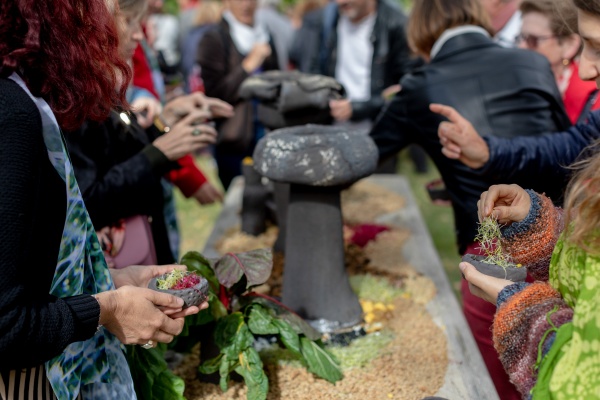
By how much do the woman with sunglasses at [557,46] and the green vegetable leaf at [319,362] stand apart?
1710mm

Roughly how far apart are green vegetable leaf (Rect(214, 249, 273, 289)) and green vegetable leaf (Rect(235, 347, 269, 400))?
250 millimetres

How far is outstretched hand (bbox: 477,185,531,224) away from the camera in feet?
5.93

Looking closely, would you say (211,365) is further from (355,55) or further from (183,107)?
(355,55)

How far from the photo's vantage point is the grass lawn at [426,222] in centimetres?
567

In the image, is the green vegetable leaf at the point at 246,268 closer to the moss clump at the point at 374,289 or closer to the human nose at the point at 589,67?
the moss clump at the point at 374,289

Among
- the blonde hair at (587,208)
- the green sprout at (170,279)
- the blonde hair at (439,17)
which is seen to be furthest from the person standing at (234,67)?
the blonde hair at (587,208)

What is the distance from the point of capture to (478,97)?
8.81 ft

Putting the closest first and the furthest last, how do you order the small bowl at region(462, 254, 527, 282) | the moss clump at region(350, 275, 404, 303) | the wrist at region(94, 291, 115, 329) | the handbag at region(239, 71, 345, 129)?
1. the wrist at region(94, 291, 115, 329)
2. the small bowl at region(462, 254, 527, 282)
3. the moss clump at region(350, 275, 404, 303)
4. the handbag at region(239, 71, 345, 129)

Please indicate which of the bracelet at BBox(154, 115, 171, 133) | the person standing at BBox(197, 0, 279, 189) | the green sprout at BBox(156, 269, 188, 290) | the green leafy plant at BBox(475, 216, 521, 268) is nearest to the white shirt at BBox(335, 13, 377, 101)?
the person standing at BBox(197, 0, 279, 189)

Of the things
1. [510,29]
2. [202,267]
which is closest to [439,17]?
[202,267]

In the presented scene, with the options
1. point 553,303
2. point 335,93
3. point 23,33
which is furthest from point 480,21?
point 23,33

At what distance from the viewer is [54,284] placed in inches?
61.4

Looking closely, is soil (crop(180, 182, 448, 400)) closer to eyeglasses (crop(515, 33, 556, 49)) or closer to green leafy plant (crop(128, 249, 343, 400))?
green leafy plant (crop(128, 249, 343, 400))

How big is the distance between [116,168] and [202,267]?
0.52 m
